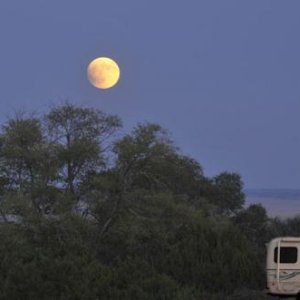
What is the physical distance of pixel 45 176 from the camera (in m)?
37.6

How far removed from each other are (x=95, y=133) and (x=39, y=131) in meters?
3.02

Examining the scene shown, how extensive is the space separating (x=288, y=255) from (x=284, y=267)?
14.9 inches

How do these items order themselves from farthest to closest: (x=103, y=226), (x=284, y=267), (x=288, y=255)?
(x=103, y=226), (x=288, y=255), (x=284, y=267)

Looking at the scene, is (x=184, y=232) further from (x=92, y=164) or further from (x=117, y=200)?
(x=92, y=164)

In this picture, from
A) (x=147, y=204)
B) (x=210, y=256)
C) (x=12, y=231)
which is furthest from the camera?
(x=147, y=204)

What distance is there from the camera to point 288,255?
19547 millimetres

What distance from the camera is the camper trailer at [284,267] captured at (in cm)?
1921

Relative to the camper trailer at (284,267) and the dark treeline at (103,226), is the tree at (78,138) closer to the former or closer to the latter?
the dark treeline at (103,226)

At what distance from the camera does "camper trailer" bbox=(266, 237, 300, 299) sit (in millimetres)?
19211

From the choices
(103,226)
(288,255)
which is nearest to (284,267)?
Answer: (288,255)

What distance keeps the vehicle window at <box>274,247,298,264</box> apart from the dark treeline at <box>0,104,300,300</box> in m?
3.83

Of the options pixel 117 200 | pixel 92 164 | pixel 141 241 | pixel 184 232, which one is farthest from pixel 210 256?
pixel 92 164

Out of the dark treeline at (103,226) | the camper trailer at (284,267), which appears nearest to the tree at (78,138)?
the dark treeline at (103,226)

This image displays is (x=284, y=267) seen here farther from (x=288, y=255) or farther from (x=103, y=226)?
(x=103, y=226)
